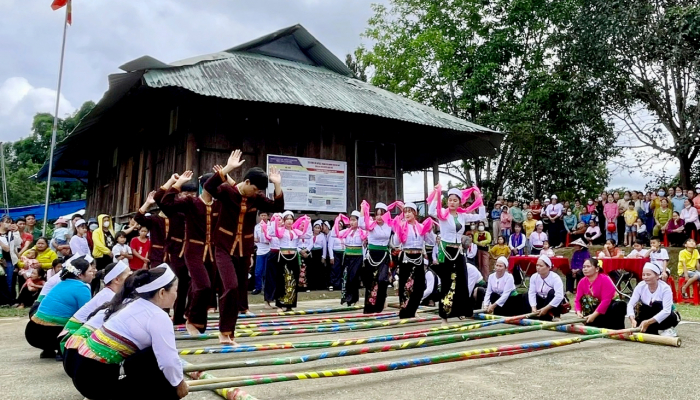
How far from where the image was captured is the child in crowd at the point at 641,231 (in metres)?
14.6

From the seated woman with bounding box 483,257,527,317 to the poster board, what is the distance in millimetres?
6598

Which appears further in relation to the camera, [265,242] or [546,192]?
[546,192]

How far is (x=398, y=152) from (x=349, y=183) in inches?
91.2

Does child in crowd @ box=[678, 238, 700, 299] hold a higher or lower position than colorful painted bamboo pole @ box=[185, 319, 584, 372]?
higher

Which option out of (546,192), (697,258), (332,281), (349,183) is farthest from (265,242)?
(546,192)

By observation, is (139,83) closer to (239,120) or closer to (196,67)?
(196,67)

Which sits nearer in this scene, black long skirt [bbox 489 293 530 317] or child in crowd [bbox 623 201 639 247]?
black long skirt [bbox 489 293 530 317]

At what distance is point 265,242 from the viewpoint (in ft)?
37.1

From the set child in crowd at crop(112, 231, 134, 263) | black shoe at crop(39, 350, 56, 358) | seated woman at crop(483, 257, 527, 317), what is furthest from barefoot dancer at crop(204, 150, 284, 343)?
child in crowd at crop(112, 231, 134, 263)

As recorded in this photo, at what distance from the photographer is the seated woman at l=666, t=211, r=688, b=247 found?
46.7 feet

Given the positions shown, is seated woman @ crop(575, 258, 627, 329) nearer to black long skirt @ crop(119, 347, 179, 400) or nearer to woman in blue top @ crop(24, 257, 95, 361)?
black long skirt @ crop(119, 347, 179, 400)

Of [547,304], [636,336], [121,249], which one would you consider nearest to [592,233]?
[547,304]

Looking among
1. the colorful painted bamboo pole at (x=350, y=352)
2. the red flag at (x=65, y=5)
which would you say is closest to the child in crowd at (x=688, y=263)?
the colorful painted bamboo pole at (x=350, y=352)

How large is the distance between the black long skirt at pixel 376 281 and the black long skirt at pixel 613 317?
3104mm
